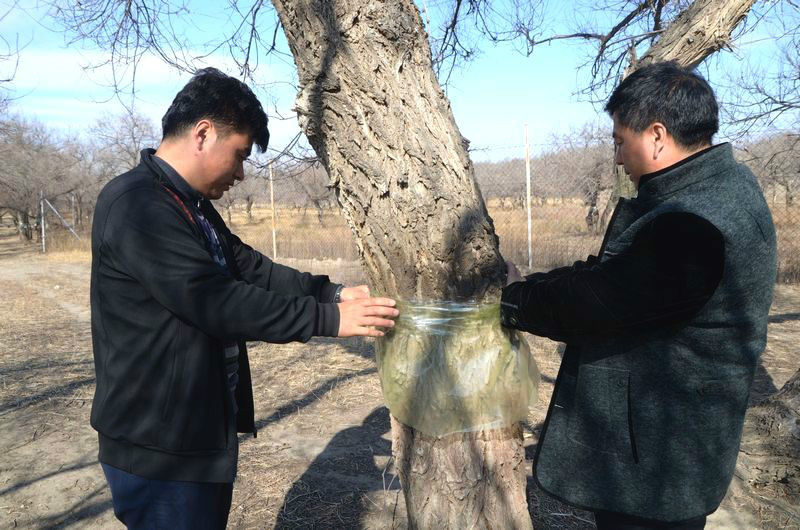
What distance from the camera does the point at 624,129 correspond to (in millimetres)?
1534

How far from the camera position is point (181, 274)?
4.89 feet

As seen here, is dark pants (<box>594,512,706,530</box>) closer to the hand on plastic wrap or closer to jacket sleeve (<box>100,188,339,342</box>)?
the hand on plastic wrap

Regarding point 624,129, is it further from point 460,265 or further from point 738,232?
point 460,265

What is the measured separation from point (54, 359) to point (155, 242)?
5621mm

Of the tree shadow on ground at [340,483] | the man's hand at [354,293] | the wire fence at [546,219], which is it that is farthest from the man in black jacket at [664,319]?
the wire fence at [546,219]

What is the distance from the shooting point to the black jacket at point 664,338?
134 cm

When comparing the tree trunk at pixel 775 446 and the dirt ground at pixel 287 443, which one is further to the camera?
the tree trunk at pixel 775 446

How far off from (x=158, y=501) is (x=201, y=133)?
3.59ft

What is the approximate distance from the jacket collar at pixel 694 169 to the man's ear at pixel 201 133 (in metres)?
1.29

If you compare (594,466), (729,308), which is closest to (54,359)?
(594,466)

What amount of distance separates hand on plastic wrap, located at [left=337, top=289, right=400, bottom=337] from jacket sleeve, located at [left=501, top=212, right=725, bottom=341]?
476 millimetres

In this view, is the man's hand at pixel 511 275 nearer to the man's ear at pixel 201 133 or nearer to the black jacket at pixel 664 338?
the black jacket at pixel 664 338

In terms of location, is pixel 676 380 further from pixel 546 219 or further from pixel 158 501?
pixel 546 219

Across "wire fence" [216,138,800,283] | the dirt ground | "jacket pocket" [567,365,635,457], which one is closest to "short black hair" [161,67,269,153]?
"jacket pocket" [567,365,635,457]
